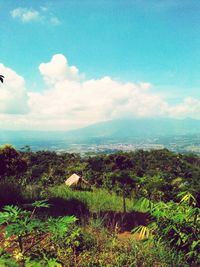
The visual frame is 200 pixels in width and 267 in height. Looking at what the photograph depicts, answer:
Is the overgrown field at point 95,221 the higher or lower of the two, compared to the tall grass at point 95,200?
higher

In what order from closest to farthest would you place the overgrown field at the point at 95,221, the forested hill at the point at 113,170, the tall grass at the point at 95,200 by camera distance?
the overgrown field at the point at 95,221 < the tall grass at the point at 95,200 < the forested hill at the point at 113,170

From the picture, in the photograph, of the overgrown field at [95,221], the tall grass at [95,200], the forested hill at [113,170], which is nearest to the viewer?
the overgrown field at [95,221]

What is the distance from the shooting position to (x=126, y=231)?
6512mm

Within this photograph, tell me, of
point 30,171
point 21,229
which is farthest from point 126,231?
point 30,171

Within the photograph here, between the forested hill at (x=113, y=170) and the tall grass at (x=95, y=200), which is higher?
the forested hill at (x=113, y=170)

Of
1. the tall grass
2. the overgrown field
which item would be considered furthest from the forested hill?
the tall grass

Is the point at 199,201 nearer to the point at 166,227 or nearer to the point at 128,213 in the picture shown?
the point at 166,227

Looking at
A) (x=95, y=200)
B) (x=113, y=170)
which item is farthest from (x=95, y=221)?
(x=113, y=170)

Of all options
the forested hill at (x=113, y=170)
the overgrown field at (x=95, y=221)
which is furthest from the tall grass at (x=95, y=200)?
the forested hill at (x=113, y=170)

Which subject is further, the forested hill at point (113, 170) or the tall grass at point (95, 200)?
the forested hill at point (113, 170)

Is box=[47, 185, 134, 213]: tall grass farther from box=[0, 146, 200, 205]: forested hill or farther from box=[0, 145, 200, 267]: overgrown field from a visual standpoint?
box=[0, 146, 200, 205]: forested hill

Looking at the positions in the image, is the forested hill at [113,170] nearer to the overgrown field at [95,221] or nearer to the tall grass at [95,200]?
the overgrown field at [95,221]

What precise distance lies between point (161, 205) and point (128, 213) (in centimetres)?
395

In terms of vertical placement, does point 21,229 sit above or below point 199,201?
above
